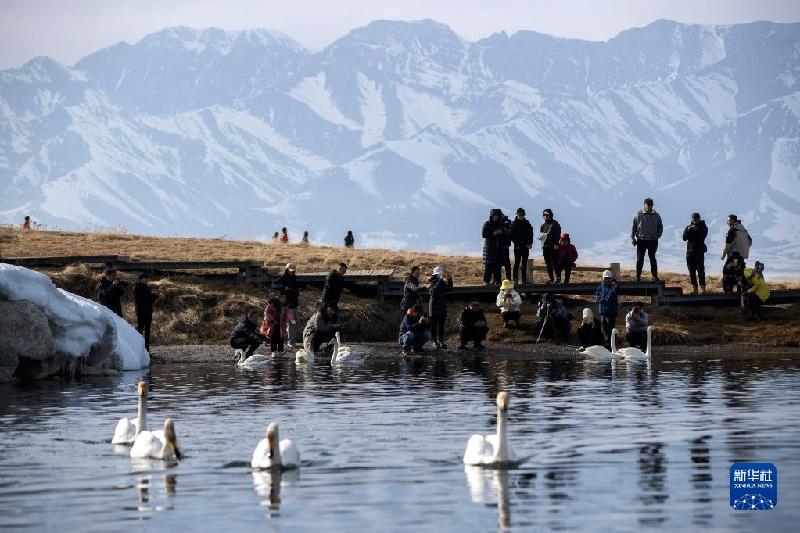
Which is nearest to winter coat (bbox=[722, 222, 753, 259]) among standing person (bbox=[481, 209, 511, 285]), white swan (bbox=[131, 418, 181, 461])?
standing person (bbox=[481, 209, 511, 285])

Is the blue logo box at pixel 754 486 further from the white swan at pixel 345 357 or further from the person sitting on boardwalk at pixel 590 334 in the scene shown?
the person sitting on boardwalk at pixel 590 334

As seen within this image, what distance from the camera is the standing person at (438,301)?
135 feet

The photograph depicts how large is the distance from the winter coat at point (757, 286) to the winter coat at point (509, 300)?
20.2 ft

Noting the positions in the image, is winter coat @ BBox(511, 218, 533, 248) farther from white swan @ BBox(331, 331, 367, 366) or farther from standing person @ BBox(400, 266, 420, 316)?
white swan @ BBox(331, 331, 367, 366)

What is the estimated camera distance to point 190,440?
2423 centimetres

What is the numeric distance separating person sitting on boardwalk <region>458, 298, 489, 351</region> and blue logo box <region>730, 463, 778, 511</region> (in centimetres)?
2013

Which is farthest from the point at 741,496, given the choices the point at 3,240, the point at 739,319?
the point at 3,240

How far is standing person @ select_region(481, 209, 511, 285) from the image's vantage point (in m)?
43.7

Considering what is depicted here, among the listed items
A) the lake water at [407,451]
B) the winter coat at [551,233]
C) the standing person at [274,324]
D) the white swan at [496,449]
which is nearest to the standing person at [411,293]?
the standing person at [274,324]

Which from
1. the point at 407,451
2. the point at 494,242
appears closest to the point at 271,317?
the point at 494,242

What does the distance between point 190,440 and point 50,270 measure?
23350mm

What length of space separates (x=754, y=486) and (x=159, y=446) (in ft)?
24.7

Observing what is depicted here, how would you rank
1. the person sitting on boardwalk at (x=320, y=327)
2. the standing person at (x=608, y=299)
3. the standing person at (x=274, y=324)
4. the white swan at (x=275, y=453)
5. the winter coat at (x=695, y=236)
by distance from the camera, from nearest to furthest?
the white swan at (x=275, y=453) → the standing person at (x=274, y=324) → the person sitting on boardwalk at (x=320, y=327) → the standing person at (x=608, y=299) → the winter coat at (x=695, y=236)

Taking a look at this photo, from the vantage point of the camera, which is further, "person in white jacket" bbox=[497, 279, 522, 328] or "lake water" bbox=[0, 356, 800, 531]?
"person in white jacket" bbox=[497, 279, 522, 328]
